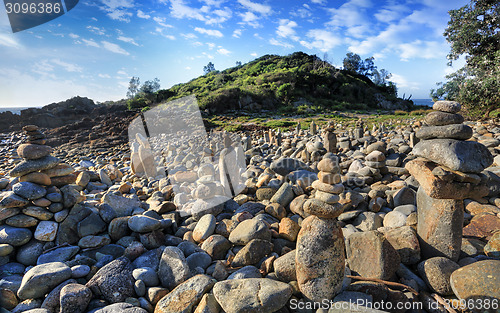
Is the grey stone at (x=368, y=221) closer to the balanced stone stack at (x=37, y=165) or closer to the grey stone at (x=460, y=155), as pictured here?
the grey stone at (x=460, y=155)

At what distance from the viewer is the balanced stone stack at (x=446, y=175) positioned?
283 cm

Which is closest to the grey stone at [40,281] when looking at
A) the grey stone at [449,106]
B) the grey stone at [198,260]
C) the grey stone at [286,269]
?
the grey stone at [198,260]

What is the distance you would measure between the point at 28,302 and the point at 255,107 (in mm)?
39794

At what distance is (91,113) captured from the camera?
4050cm

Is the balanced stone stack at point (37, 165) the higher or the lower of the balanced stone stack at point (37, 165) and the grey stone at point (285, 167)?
the higher

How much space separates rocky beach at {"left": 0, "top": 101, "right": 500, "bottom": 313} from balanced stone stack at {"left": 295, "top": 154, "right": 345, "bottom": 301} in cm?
1

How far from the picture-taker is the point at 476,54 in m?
14.8

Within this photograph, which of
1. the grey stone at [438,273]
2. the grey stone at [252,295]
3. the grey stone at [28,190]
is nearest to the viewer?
the grey stone at [252,295]

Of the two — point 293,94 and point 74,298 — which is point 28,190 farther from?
point 293,94

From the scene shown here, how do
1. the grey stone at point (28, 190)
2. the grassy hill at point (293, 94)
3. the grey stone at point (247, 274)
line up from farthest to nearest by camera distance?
the grassy hill at point (293, 94) → the grey stone at point (28, 190) → the grey stone at point (247, 274)

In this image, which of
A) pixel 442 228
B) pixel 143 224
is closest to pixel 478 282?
pixel 442 228

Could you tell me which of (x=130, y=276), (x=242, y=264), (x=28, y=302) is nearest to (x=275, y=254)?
(x=242, y=264)

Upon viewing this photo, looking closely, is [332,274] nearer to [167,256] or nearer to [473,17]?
[167,256]

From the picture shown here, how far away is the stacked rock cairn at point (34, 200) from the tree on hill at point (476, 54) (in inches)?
665
